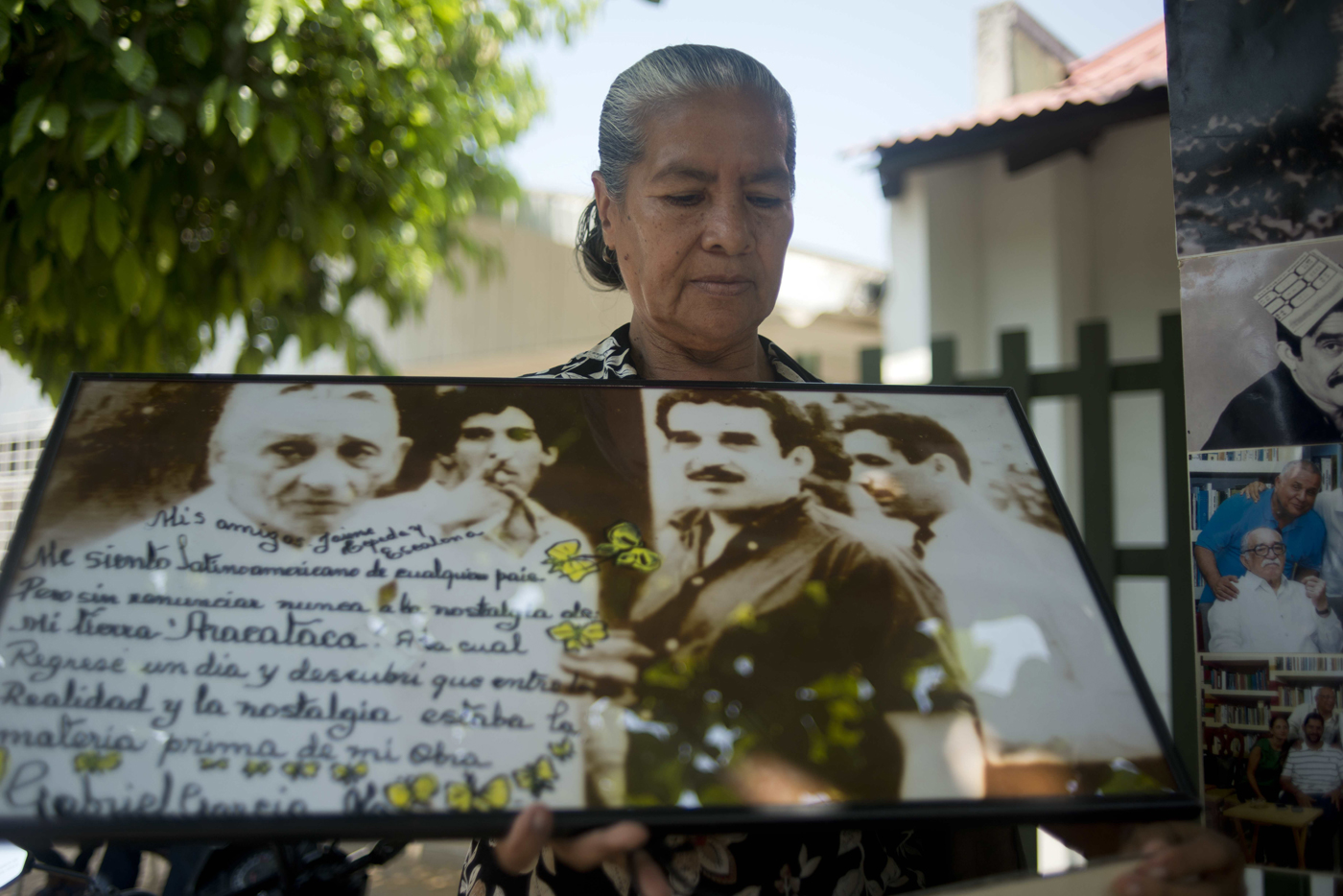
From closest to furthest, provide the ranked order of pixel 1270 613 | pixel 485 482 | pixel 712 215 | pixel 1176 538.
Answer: pixel 485 482
pixel 1270 613
pixel 712 215
pixel 1176 538

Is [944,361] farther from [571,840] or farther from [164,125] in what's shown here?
[571,840]

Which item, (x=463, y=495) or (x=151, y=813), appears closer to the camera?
(x=151, y=813)

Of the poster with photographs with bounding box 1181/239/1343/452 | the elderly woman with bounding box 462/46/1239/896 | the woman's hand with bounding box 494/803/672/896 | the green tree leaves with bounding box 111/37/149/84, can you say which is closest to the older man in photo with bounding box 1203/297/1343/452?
the poster with photographs with bounding box 1181/239/1343/452

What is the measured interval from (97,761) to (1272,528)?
1.46 meters

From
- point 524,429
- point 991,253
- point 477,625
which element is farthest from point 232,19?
point 991,253

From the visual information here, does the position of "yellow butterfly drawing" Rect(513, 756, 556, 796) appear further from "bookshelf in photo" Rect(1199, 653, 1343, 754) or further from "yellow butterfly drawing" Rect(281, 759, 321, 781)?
"bookshelf in photo" Rect(1199, 653, 1343, 754)

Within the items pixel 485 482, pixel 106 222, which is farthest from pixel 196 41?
pixel 485 482

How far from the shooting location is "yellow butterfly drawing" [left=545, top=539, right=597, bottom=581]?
38.4 inches

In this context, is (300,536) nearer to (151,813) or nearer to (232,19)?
(151,813)

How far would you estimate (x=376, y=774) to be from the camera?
0.83 metres

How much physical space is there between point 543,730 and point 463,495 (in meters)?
0.31

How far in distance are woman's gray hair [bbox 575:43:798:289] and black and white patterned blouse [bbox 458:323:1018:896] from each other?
41.0 inches

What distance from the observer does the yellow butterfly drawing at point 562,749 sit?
85 cm

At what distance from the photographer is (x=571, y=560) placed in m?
0.98
